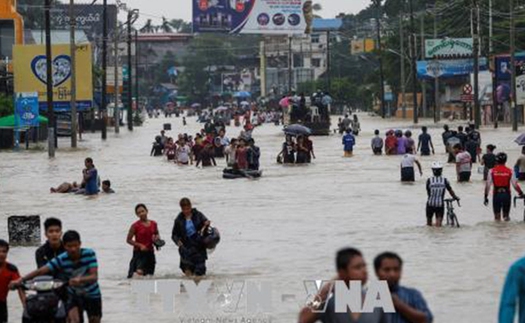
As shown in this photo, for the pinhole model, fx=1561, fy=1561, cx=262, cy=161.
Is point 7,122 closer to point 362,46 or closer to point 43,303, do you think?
point 43,303

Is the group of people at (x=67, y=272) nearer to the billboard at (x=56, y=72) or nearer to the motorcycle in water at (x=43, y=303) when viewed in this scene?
the motorcycle in water at (x=43, y=303)

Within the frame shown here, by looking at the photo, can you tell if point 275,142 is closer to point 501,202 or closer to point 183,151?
point 183,151

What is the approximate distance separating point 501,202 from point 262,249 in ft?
16.4

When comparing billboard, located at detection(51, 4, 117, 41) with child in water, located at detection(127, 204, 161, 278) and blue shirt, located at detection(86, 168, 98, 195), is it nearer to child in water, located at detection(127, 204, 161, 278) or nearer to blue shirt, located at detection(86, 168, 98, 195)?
blue shirt, located at detection(86, 168, 98, 195)

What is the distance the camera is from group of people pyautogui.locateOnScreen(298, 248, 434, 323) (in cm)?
924

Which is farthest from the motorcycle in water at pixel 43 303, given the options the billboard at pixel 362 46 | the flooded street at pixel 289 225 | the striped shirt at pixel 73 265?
the billboard at pixel 362 46

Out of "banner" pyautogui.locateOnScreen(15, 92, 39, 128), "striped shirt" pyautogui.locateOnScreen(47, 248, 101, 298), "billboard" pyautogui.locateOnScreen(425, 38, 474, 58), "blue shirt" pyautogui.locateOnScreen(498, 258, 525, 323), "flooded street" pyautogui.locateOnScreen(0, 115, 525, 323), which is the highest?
"billboard" pyautogui.locateOnScreen(425, 38, 474, 58)

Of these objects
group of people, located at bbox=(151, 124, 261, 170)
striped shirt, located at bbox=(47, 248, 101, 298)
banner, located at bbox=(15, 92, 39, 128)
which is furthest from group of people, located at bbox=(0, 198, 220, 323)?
banner, located at bbox=(15, 92, 39, 128)

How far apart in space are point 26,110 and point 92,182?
2824cm

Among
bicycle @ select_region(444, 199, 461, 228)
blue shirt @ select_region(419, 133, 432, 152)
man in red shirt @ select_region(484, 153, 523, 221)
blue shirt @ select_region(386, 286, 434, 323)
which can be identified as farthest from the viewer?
blue shirt @ select_region(419, 133, 432, 152)

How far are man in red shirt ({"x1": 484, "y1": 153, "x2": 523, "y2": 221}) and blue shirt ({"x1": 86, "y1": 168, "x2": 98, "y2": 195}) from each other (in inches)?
490

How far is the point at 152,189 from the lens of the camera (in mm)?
39531

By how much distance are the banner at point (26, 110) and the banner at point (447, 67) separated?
40675 millimetres

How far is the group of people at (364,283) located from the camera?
924cm
